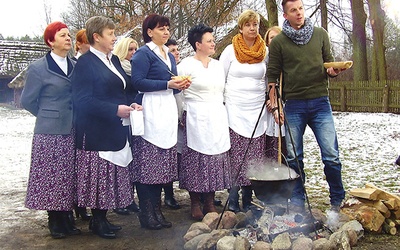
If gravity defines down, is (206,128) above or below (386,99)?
above

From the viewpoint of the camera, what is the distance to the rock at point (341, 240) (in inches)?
125

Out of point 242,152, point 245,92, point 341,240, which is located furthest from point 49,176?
point 341,240

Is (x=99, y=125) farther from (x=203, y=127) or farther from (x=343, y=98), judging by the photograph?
(x=343, y=98)

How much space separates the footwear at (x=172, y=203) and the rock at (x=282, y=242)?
1.82 meters

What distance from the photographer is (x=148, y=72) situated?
13.2 feet

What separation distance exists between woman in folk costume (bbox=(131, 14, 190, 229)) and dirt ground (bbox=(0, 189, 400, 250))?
174mm

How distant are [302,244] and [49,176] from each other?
7.06ft

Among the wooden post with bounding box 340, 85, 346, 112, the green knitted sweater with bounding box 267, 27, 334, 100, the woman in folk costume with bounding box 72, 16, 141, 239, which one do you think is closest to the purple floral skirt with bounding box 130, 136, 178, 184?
the woman in folk costume with bounding box 72, 16, 141, 239

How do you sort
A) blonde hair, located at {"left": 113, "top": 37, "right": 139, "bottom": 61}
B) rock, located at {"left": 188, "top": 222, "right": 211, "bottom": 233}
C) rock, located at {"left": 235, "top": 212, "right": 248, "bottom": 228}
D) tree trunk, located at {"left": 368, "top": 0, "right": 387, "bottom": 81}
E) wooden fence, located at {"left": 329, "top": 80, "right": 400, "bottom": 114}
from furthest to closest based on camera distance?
wooden fence, located at {"left": 329, "top": 80, "right": 400, "bottom": 114}
tree trunk, located at {"left": 368, "top": 0, "right": 387, "bottom": 81}
blonde hair, located at {"left": 113, "top": 37, "right": 139, "bottom": 61}
rock, located at {"left": 235, "top": 212, "right": 248, "bottom": 228}
rock, located at {"left": 188, "top": 222, "right": 211, "bottom": 233}

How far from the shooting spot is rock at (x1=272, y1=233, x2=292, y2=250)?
123 inches

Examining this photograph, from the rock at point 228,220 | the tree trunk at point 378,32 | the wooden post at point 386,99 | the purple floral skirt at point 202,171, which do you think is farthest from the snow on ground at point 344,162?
the tree trunk at point 378,32

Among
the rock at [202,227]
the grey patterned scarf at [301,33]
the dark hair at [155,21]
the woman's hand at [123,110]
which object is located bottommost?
the rock at [202,227]

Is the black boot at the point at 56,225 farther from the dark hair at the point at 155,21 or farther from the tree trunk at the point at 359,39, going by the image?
the tree trunk at the point at 359,39

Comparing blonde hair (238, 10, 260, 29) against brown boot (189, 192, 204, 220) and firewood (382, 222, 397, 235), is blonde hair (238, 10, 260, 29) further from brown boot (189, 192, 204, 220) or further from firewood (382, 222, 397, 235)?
firewood (382, 222, 397, 235)
